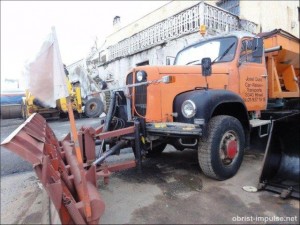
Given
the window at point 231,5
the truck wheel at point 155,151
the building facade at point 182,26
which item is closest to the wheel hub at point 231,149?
the truck wheel at point 155,151

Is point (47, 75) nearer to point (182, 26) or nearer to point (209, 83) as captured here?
point (209, 83)

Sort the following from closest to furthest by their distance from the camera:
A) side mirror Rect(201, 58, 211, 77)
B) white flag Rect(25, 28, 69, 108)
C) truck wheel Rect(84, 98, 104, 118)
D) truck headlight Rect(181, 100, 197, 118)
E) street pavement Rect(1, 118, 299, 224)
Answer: white flag Rect(25, 28, 69, 108) < street pavement Rect(1, 118, 299, 224) < truck headlight Rect(181, 100, 197, 118) < side mirror Rect(201, 58, 211, 77) < truck wheel Rect(84, 98, 104, 118)

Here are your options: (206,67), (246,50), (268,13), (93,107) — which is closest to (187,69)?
(206,67)

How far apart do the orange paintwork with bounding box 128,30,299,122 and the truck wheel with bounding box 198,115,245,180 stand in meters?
0.61

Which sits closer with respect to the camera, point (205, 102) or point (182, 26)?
point (205, 102)

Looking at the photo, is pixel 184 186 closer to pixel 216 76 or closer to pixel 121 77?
pixel 216 76

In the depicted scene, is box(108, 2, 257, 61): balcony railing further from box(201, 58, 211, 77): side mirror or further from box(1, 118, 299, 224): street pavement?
box(1, 118, 299, 224): street pavement

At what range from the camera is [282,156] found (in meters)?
4.00

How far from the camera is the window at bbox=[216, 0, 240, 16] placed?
14.9 m

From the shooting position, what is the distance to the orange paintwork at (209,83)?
4.04 metres

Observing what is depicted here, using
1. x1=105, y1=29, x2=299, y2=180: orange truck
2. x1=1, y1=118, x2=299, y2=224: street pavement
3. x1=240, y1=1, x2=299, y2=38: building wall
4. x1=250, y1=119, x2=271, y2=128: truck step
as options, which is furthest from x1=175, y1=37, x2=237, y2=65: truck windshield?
x1=240, y1=1, x2=299, y2=38: building wall

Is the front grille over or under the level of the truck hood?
under

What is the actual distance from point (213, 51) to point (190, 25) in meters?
6.56

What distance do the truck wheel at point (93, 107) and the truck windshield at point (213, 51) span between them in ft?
29.2
